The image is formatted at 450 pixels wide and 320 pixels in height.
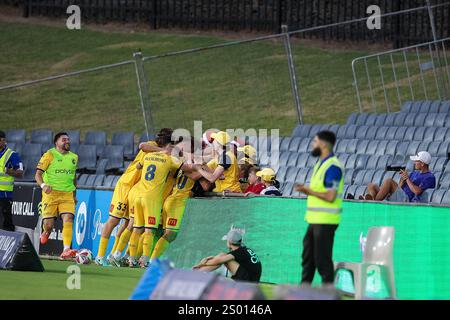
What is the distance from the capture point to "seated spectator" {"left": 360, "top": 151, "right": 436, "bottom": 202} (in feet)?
56.8

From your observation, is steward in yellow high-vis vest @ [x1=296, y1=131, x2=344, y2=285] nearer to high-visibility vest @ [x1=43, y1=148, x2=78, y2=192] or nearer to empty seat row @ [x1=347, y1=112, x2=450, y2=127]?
high-visibility vest @ [x1=43, y1=148, x2=78, y2=192]

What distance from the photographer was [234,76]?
107ft

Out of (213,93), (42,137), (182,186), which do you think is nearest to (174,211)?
(182,186)

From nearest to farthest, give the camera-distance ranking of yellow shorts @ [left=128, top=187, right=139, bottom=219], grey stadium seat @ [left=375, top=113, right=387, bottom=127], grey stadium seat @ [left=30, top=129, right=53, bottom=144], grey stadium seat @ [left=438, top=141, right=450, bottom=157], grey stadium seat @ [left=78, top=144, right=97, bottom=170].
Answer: yellow shorts @ [left=128, top=187, right=139, bottom=219]
grey stadium seat @ [left=438, top=141, right=450, bottom=157]
grey stadium seat @ [left=375, top=113, right=387, bottom=127]
grey stadium seat @ [left=78, top=144, right=97, bottom=170]
grey stadium seat @ [left=30, top=129, right=53, bottom=144]

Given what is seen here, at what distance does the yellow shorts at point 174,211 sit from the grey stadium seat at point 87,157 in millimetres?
6834

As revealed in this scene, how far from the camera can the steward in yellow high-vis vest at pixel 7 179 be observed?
65.9 feet

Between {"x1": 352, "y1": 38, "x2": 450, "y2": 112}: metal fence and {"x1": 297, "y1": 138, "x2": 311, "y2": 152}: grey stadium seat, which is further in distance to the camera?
{"x1": 352, "y1": 38, "x2": 450, "y2": 112}: metal fence

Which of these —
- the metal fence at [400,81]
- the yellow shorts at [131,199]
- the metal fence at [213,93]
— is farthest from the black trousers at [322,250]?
the metal fence at [213,93]

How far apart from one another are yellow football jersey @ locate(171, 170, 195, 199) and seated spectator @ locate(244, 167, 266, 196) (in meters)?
0.96

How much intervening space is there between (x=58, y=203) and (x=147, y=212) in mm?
2364

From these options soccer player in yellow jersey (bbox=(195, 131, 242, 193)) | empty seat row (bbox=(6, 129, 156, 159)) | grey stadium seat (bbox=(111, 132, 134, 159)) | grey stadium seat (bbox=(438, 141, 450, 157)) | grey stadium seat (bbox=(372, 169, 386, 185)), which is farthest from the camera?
empty seat row (bbox=(6, 129, 156, 159))

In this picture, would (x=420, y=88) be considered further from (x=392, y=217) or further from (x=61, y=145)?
(x=392, y=217)

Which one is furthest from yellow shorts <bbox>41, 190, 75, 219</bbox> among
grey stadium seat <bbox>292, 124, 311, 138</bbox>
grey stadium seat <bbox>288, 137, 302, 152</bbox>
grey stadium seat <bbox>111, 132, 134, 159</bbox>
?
grey stadium seat <bbox>111, 132, 134, 159</bbox>
